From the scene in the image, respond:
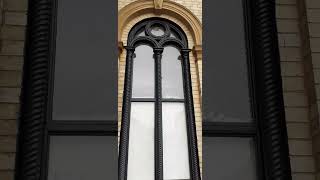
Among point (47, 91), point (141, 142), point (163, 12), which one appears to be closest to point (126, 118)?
point (141, 142)

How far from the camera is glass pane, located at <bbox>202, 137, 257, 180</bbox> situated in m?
1.99

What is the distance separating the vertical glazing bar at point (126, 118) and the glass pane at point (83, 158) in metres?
5.71

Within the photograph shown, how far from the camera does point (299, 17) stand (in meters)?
2.07

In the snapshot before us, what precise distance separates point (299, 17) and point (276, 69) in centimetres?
22

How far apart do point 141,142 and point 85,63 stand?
605 centimetres

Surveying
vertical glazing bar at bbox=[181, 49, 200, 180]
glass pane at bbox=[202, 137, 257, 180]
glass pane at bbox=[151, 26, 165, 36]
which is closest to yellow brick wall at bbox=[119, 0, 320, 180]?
glass pane at bbox=[202, 137, 257, 180]

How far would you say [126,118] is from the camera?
809 centimetres

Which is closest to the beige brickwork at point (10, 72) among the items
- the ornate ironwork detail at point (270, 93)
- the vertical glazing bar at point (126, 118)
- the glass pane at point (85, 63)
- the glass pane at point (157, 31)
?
the glass pane at point (85, 63)

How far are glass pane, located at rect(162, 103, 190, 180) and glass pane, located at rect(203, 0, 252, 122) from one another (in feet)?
19.1

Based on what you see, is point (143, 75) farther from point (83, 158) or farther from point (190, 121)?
point (83, 158)

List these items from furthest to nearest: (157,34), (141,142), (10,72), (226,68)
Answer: (157,34), (141,142), (226,68), (10,72)

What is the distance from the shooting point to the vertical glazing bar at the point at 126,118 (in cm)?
771

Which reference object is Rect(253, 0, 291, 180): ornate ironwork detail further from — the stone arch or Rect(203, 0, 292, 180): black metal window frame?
the stone arch

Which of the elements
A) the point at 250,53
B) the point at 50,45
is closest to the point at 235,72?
the point at 250,53
